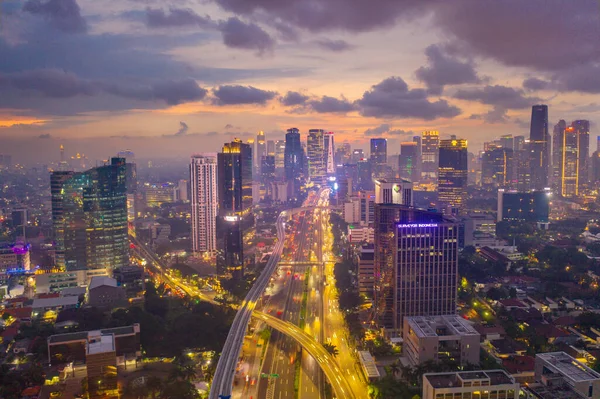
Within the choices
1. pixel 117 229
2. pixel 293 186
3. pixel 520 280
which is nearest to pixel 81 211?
pixel 117 229

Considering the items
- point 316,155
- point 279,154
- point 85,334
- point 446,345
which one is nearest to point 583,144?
point 316,155

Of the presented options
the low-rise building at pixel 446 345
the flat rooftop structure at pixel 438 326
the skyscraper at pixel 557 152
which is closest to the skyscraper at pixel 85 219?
the flat rooftop structure at pixel 438 326

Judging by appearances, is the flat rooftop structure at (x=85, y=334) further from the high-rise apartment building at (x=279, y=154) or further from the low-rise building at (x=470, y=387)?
the high-rise apartment building at (x=279, y=154)

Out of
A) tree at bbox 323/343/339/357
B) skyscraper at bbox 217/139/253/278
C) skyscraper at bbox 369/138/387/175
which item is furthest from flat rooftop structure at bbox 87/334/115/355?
skyscraper at bbox 369/138/387/175

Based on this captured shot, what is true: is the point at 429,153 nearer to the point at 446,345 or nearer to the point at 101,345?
the point at 446,345

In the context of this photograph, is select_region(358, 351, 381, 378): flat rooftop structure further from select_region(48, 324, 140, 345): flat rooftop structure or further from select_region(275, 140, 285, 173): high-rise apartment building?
select_region(275, 140, 285, 173): high-rise apartment building

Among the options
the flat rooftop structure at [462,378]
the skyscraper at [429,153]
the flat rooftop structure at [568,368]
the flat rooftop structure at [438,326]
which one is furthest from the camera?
the skyscraper at [429,153]
